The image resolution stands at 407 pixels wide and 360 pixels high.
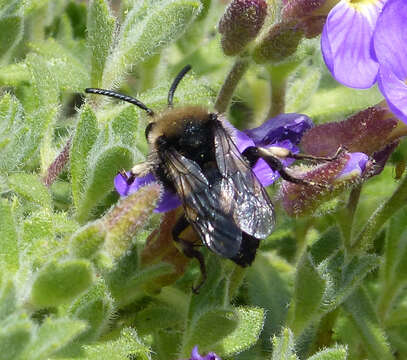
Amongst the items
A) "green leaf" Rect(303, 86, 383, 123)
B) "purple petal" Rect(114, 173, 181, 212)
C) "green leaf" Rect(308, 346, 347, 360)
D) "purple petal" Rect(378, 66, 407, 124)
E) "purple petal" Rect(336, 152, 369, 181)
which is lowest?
"green leaf" Rect(308, 346, 347, 360)

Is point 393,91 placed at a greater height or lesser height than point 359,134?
greater

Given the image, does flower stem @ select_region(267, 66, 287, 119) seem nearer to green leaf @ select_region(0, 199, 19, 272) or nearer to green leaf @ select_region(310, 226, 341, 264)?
green leaf @ select_region(310, 226, 341, 264)

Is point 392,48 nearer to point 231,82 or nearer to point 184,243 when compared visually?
point 231,82

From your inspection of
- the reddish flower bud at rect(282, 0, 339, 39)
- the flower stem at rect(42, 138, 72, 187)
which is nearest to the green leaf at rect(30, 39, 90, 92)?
the flower stem at rect(42, 138, 72, 187)

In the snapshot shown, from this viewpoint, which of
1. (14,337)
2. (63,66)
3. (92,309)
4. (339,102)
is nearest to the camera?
(14,337)

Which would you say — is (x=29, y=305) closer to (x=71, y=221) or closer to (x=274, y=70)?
(x=71, y=221)

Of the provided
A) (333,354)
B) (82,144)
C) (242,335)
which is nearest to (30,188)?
(82,144)
